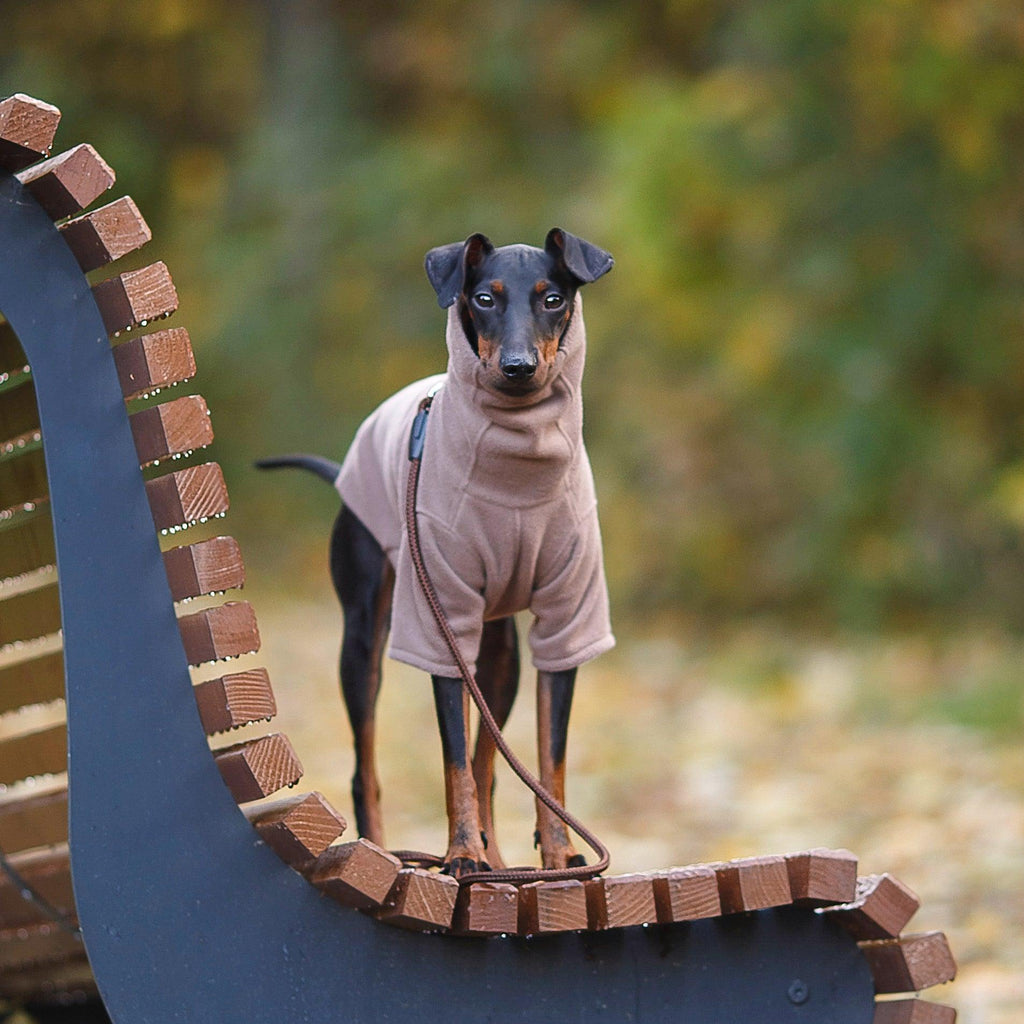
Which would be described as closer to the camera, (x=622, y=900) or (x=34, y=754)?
(x=622, y=900)

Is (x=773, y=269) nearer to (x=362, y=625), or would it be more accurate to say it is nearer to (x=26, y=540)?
(x=362, y=625)

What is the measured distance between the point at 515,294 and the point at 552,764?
865 millimetres

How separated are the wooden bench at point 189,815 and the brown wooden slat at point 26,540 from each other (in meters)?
0.39

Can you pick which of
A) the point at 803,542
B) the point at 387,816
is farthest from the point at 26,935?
the point at 803,542

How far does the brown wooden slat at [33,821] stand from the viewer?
3.24 metres

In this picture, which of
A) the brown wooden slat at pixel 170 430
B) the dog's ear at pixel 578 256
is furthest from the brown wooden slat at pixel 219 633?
the dog's ear at pixel 578 256

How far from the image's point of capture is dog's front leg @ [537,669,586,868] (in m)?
2.75

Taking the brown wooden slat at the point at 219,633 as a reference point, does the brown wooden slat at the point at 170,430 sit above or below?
above

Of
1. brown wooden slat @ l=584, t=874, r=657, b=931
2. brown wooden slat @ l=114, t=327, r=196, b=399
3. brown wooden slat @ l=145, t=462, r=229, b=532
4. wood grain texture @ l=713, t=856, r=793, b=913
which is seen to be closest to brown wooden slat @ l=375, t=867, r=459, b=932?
brown wooden slat @ l=584, t=874, r=657, b=931

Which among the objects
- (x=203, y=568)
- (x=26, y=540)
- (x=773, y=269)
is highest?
(x=773, y=269)

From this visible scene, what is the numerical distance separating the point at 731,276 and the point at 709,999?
6831mm

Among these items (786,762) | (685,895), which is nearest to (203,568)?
(685,895)

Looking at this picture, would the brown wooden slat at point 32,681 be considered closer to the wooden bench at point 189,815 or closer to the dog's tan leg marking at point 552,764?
the wooden bench at point 189,815

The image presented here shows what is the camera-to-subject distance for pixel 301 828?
2.46 m
